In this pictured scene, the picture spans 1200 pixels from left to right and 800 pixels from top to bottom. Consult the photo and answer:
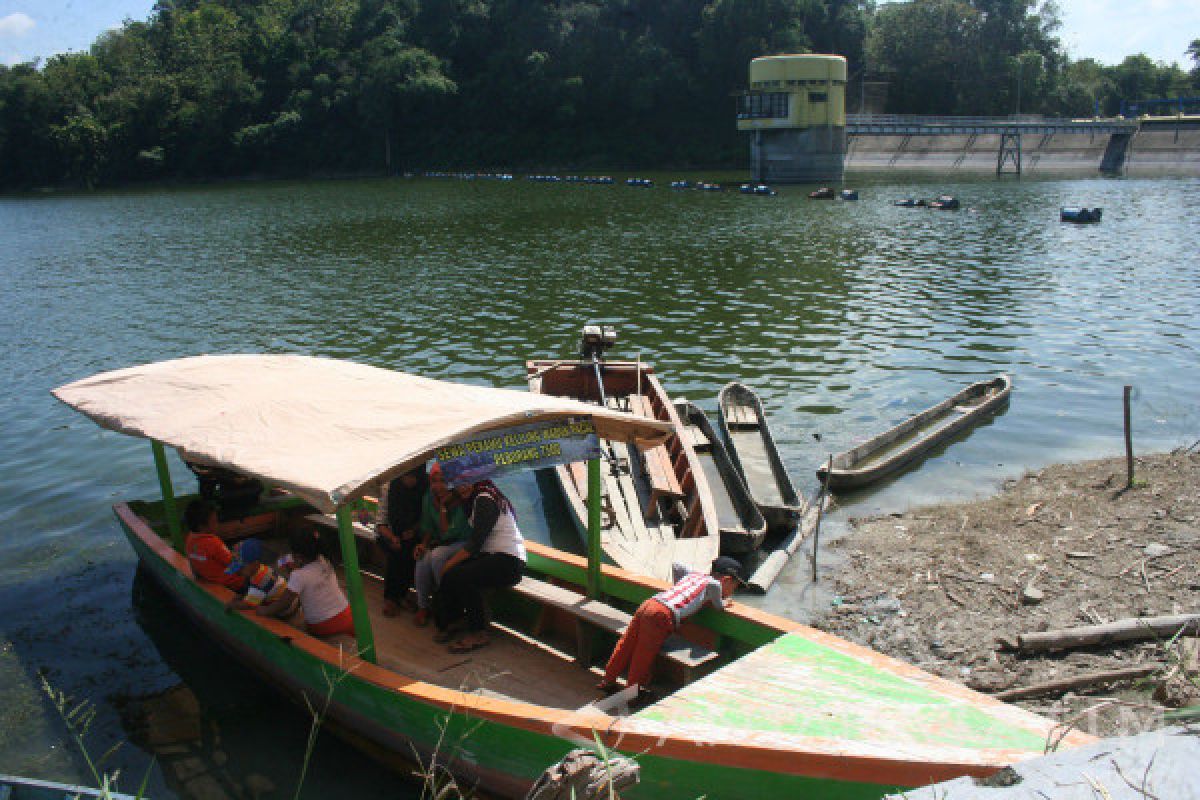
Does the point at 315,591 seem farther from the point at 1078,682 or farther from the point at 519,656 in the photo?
the point at 1078,682

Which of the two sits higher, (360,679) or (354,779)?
(360,679)

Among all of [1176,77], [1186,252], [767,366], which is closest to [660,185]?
[1186,252]

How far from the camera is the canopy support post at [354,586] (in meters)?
7.00

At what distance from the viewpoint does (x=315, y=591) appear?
8297 millimetres

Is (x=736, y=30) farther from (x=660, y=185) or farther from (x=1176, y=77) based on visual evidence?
(x=1176, y=77)

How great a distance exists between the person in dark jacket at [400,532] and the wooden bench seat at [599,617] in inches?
47.2

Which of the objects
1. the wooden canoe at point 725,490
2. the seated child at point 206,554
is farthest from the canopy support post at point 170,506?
the wooden canoe at point 725,490

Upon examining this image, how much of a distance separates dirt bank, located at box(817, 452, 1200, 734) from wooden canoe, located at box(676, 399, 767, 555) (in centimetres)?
127

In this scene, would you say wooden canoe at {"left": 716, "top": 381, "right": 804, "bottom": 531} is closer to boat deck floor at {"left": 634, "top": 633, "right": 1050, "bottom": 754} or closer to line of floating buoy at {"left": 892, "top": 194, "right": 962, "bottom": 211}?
boat deck floor at {"left": 634, "top": 633, "right": 1050, "bottom": 754}

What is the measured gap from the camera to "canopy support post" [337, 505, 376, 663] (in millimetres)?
7004

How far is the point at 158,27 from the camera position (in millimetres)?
109250

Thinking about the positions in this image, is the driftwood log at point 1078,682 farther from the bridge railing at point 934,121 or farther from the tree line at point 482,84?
the tree line at point 482,84

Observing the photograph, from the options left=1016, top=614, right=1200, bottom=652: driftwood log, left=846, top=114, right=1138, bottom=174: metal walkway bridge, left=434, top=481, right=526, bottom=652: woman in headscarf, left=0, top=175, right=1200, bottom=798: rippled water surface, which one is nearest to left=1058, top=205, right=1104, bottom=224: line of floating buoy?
left=0, top=175, right=1200, bottom=798: rippled water surface

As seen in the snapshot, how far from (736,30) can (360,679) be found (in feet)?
294
